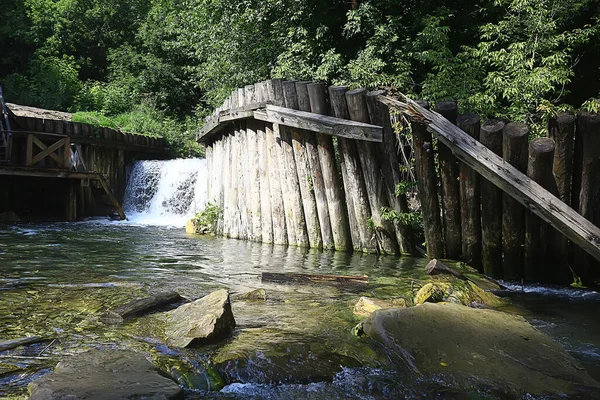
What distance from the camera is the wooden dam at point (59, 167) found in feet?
44.8

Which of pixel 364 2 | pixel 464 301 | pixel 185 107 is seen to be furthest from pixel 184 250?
pixel 185 107

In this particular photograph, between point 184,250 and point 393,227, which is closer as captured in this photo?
point 393,227

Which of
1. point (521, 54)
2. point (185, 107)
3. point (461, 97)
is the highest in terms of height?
point (185, 107)

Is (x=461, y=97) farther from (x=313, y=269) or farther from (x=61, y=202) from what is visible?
(x=61, y=202)

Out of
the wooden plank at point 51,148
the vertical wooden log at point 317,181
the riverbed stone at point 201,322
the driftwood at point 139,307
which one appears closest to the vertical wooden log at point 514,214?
the vertical wooden log at point 317,181

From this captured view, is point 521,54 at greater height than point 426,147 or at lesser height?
greater

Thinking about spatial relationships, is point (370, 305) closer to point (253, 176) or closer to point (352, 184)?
point (352, 184)

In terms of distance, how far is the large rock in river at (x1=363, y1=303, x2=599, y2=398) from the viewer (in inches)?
107

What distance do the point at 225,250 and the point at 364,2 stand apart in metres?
9.77

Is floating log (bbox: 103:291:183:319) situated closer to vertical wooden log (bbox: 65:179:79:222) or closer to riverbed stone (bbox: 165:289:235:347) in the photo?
riverbed stone (bbox: 165:289:235:347)

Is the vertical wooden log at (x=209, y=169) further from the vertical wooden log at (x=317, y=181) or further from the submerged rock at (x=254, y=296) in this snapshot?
the submerged rock at (x=254, y=296)

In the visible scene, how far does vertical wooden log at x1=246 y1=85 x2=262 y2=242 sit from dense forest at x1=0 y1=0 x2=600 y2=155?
2079 millimetres

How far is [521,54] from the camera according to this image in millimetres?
11414

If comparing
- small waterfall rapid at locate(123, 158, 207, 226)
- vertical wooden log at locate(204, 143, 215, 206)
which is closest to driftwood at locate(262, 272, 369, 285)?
vertical wooden log at locate(204, 143, 215, 206)
